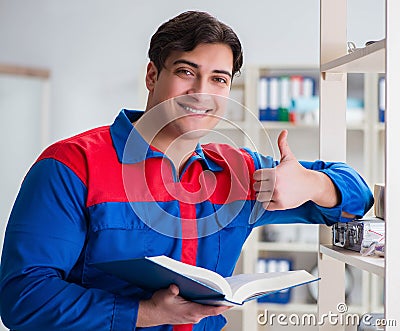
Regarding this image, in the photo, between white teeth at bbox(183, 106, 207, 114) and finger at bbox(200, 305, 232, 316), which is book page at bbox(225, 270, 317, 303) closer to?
finger at bbox(200, 305, 232, 316)

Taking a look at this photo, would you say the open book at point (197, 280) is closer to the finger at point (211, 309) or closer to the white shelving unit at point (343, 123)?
the finger at point (211, 309)

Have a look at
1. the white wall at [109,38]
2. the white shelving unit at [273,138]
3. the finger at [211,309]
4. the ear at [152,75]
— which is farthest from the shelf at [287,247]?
the finger at [211,309]

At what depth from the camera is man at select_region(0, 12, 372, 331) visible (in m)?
1.28

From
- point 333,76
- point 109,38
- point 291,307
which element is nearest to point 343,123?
point 333,76

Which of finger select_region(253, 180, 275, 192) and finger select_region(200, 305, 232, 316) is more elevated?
finger select_region(253, 180, 275, 192)

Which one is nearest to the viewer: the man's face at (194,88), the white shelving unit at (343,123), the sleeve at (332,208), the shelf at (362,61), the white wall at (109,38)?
the white shelving unit at (343,123)

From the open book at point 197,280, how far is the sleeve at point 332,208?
24 centimetres

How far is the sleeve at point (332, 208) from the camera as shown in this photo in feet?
5.01

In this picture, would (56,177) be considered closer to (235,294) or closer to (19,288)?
(19,288)

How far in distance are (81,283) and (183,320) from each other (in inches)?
9.3

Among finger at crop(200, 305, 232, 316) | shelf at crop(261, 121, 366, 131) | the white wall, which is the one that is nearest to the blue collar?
finger at crop(200, 305, 232, 316)

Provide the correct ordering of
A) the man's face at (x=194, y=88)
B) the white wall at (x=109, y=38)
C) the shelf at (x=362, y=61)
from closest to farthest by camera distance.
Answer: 1. the shelf at (x=362, y=61)
2. the man's face at (x=194, y=88)
3. the white wall at (x=109, y=38)

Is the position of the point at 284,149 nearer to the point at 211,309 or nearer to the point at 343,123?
the point at 343,123

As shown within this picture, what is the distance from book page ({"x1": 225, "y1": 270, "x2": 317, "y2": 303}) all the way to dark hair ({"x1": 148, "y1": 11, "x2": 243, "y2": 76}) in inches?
18.7
